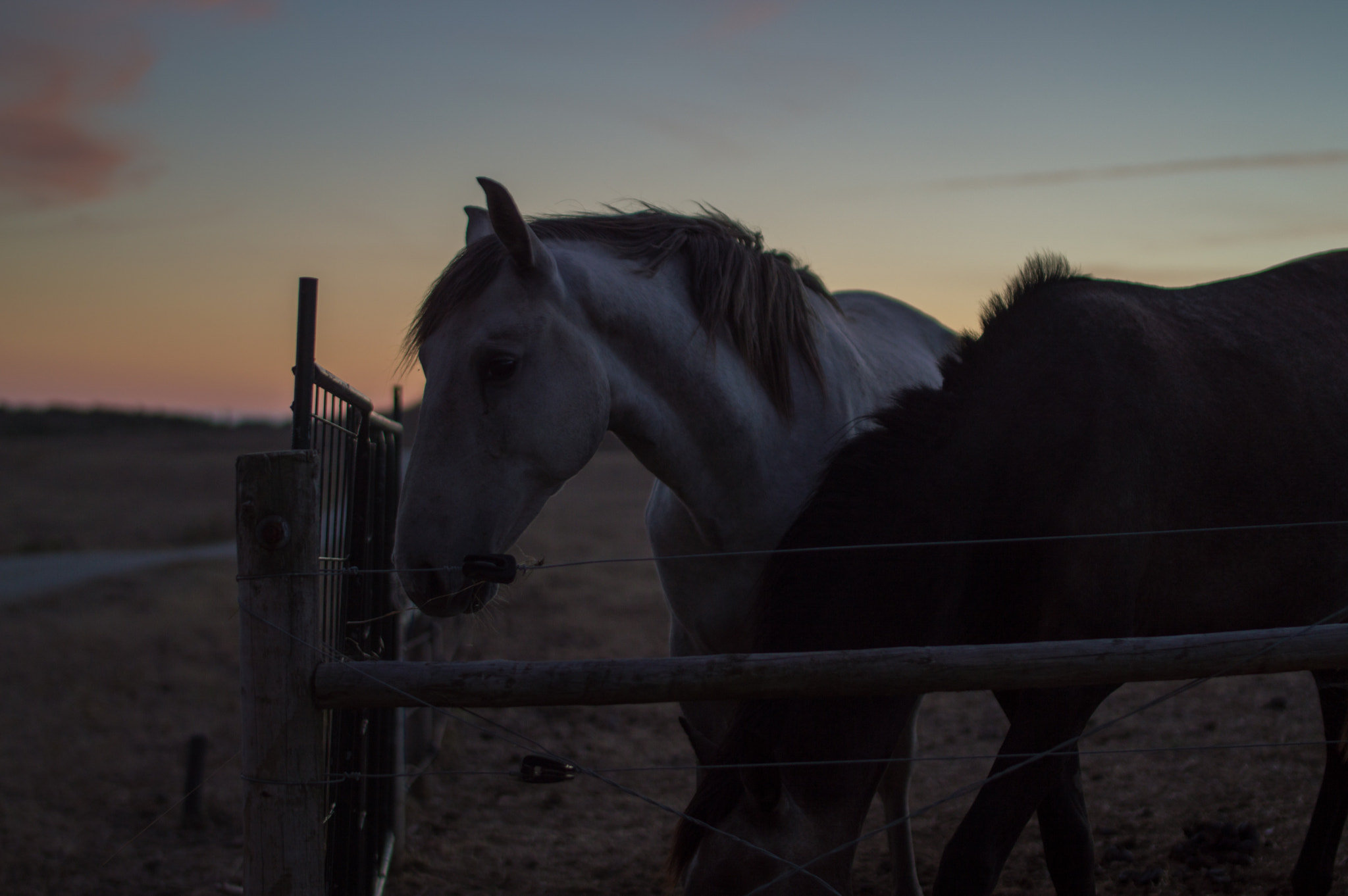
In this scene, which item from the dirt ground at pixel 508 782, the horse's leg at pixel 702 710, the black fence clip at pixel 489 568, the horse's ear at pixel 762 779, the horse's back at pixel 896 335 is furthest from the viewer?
the dirt ground at pixel 508 782

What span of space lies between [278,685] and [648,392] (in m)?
1.21

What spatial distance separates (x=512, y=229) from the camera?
2295 millimetres

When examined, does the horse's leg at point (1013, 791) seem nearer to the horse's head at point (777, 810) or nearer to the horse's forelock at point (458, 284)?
the horse's head at point (777, 810)

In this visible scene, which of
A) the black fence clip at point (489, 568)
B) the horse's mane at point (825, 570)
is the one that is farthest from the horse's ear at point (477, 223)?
the horse's mane at point (825, 570)

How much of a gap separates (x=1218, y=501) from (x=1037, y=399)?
532 millimetres

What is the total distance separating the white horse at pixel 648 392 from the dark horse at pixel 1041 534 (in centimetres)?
24

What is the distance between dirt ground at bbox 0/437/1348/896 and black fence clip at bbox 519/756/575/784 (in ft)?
0.49

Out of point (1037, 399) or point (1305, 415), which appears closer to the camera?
point (1037, 399)

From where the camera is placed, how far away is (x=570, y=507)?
24438mm

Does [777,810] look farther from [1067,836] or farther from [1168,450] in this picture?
[1168,450]

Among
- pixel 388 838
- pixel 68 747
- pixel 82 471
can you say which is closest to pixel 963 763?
pixel 388 838

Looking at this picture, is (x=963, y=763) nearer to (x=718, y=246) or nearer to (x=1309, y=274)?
(x=1309, y=274)

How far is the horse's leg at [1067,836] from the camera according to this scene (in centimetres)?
244

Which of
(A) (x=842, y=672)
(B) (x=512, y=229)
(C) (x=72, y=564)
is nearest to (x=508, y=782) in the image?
(B) (x=512, y=229)
